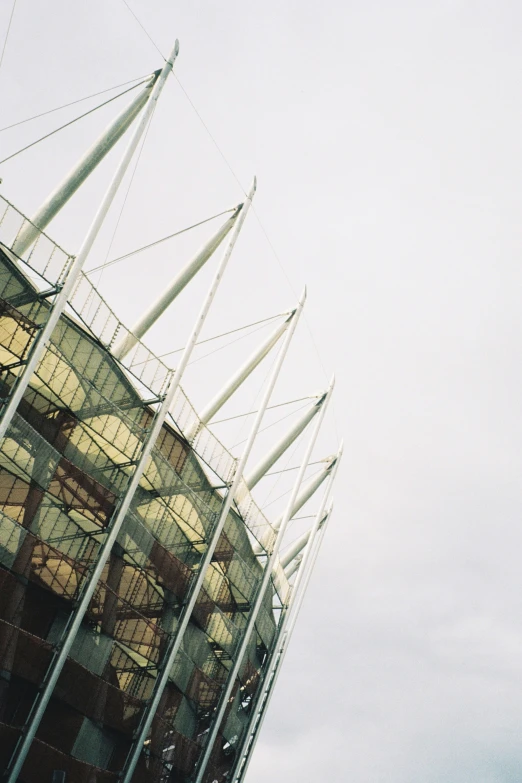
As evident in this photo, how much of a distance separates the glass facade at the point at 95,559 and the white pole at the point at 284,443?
22.0 feet

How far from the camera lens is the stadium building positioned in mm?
21812

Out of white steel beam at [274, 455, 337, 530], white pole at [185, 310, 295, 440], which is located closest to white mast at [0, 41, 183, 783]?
white pole at [185, 310, 295, 440]

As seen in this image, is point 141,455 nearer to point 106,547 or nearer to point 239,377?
point 106,547

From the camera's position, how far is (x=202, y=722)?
32656mm

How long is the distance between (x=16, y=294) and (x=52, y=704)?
1274 centimetres

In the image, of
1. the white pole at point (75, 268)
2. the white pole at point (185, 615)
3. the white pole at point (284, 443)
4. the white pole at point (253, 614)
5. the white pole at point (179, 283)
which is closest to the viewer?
the white pole at point (75, 268)

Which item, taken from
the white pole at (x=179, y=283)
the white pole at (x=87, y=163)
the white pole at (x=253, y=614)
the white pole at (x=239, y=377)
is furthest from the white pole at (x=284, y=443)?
the white pole at (x=87, y=163)

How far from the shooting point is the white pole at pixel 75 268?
67.5 ft

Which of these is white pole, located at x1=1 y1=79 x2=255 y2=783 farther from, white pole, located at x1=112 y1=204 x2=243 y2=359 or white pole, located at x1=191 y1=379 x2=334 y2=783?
white pole, located at x1=191 y1=379 x2=334 y2=783

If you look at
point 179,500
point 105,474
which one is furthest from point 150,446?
point 179,500

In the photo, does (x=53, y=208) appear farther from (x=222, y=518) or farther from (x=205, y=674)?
(x=205, y=674)

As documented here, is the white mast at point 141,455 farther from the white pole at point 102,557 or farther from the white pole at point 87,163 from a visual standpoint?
the white pole at point 87,163

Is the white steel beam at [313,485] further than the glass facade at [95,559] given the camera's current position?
Yes

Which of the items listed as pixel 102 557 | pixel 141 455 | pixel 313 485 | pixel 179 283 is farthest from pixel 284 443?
pixel 102 557
